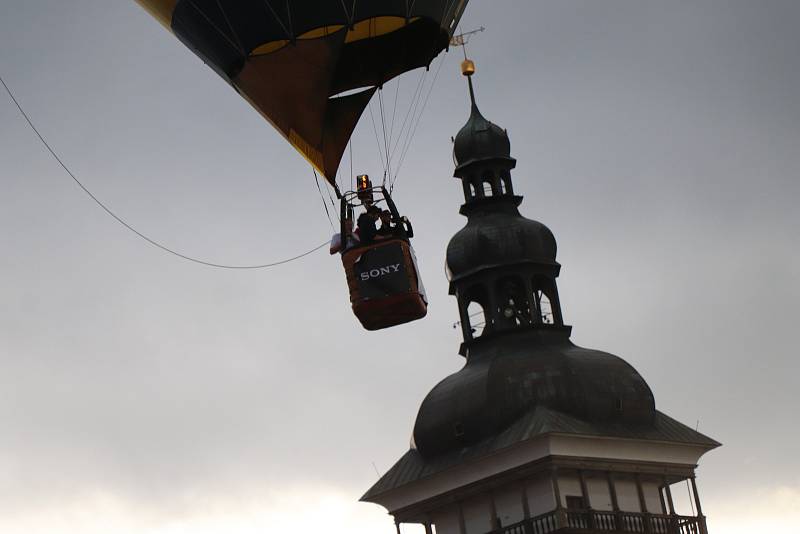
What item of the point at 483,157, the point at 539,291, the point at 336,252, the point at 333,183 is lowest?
the point at 336,252

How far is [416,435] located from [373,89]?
2691cm

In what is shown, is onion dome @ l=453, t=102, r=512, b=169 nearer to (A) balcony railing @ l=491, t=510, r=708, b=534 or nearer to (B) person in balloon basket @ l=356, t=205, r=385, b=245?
(A) balcony railing @ l=491, t=510, r=708, b=534

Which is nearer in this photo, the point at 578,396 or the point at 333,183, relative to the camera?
the point at 333,183

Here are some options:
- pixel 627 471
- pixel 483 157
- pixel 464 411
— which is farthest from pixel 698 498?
pixel 483 157

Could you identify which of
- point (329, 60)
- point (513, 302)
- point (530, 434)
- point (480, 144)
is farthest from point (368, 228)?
point (480, 144)

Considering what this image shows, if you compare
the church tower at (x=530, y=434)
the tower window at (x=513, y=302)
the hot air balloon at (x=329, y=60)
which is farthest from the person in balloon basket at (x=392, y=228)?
the tower window at (x=513, y=302)

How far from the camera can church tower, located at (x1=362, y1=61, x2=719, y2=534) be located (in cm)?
6694

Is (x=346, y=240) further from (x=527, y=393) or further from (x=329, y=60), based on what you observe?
(x=527, y=393)

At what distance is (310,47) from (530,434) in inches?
1056

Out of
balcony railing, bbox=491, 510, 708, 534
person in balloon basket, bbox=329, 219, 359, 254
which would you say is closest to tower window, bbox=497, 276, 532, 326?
balcony railing, bbox=491, 510, 708, 534

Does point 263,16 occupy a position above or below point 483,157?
below

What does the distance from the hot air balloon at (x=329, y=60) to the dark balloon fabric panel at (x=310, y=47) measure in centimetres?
2

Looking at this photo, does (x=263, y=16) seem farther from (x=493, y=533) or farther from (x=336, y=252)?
(x=493, y=533)

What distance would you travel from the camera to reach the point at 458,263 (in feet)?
237
